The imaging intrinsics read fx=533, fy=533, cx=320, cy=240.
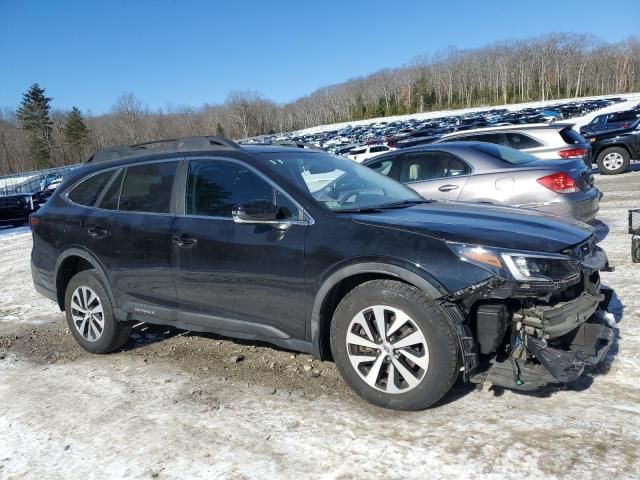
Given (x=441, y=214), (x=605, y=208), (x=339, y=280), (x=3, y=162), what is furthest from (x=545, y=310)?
(x=3, y=162)

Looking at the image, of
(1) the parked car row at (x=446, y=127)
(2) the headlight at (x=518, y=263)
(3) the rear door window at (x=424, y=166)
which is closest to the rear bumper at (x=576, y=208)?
(3) the rear door window at (x=424, y=166)

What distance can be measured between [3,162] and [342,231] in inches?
4154

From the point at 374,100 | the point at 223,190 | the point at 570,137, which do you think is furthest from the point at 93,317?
the point at 374,100

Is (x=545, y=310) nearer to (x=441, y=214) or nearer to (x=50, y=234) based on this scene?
(x=441, y=214)

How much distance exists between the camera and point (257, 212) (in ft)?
11.5

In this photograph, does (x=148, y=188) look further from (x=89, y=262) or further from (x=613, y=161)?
(x=613, y=161)

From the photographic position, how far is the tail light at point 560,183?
21.9ft

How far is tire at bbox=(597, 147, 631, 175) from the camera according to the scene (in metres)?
14.8

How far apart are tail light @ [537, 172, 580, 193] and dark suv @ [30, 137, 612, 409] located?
9.91 feet

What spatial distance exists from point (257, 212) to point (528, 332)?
5.95ft

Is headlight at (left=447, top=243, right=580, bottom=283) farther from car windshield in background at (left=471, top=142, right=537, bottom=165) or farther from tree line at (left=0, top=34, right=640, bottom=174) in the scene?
tree line at (left=0, top=34, right=640, bottom=174)

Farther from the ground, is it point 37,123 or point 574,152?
point 37,123

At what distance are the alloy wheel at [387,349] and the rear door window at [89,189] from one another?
286 cm

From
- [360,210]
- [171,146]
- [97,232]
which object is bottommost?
[97,232]
